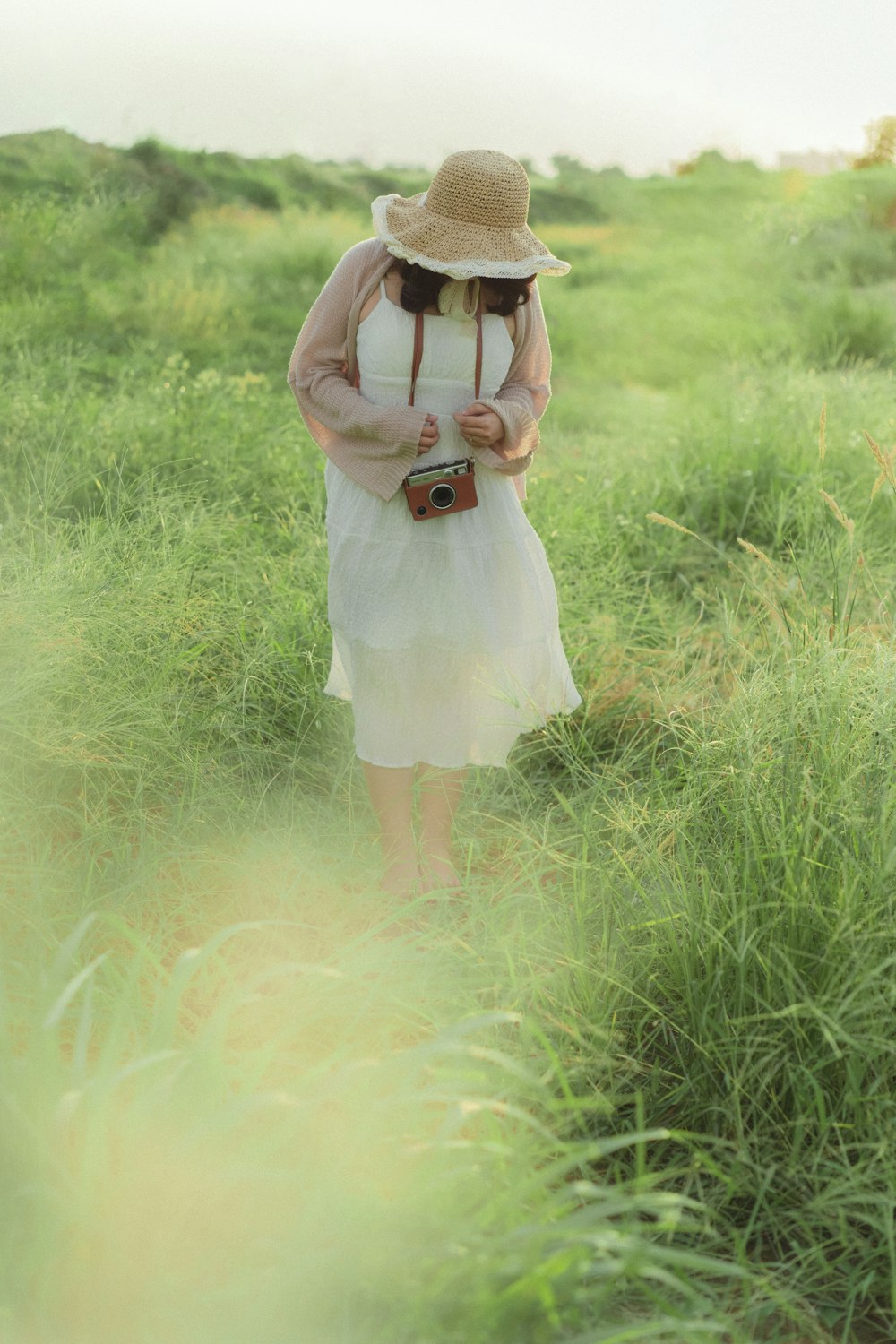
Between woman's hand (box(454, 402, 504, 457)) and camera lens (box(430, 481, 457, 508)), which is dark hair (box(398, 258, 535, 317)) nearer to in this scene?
woman's hand (box(454, 402, 504, 457))

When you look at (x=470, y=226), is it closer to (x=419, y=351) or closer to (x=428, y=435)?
(x=419, y=351)

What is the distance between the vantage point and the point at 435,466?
2393 mm

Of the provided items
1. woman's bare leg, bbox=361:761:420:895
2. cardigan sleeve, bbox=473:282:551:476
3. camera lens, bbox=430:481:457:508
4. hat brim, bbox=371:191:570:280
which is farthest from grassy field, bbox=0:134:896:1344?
hat brim, bbox=371:191:570:280

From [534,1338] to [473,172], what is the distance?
1.97 meters

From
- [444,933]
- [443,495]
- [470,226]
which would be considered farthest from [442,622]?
[470,226]

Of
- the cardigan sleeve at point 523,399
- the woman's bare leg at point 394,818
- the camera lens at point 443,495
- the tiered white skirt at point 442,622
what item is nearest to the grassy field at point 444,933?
the woman's bare leg at point 394,818

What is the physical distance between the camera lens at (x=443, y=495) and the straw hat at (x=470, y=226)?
411mm

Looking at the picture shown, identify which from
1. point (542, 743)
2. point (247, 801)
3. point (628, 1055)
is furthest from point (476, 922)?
point (542, 743)

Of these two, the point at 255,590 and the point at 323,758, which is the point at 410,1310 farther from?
the point at 255,590

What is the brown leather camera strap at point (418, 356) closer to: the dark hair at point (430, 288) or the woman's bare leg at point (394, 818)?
the dark hair at point (430, 288)

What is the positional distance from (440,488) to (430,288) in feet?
1.29

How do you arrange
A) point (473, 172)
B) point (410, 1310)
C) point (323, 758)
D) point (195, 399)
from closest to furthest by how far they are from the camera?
point (410, 1310), point (473, 172), point (323, 758), point (195, 399)

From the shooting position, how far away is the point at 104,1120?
1.36m

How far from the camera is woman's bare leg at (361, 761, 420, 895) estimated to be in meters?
2.60
